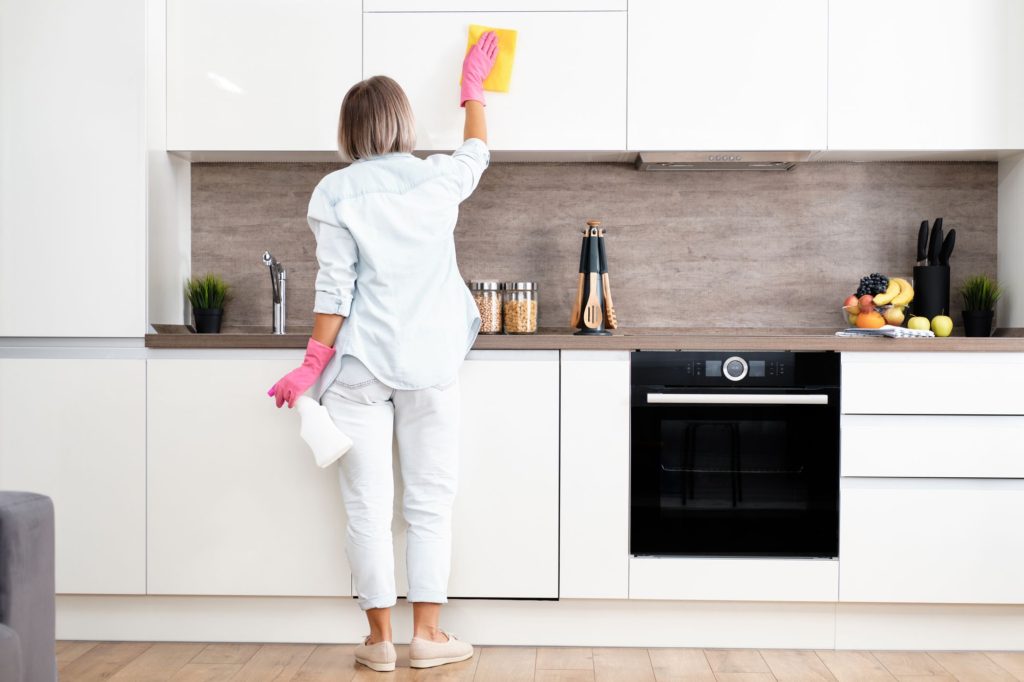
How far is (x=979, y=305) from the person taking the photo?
288 centimetres

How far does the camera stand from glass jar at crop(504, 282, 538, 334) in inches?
105

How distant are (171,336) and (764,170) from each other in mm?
1945

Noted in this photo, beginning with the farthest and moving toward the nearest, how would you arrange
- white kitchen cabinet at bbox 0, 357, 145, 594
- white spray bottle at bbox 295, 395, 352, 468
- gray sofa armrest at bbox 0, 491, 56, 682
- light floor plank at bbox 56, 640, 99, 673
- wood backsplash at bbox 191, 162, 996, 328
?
wood backsplash at bbox 191, 162, 996, 328
white kitchen cabinet at bbox 0, 357, 145, 594
light floor plank at bbox 56, 640, 99, 673
white spray bottle at bbox 295, 395, 352, 468
gray sofa armrest at bbox 0, 491, 56, 682

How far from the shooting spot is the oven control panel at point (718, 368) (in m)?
2.43

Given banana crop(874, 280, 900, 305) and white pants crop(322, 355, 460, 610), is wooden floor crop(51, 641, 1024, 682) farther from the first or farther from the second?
banana crop(874, 280, 900, 305)

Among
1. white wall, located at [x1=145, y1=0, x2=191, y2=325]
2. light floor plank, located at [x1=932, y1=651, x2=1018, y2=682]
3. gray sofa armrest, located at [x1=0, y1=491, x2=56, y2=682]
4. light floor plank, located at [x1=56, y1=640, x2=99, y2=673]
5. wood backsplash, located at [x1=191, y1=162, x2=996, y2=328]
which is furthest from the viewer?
wood backsplash, located at [x1=191, y1=162, x2=996, y2=328]

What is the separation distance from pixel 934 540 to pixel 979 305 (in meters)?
0.89

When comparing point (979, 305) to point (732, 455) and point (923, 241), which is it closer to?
point (923, 241)

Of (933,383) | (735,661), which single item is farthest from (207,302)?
(933,383)

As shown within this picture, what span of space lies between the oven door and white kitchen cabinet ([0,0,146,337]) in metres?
1.48

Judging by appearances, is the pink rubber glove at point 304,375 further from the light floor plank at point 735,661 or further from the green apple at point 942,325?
the green apple at point 942,325

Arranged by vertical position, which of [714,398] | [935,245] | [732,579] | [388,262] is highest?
[935,245]

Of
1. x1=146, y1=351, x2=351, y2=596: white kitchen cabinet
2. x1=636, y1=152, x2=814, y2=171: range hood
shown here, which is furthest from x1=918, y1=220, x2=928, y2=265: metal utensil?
x1=146, y1=351, x2=351, y2=596: white kitchen cabinet

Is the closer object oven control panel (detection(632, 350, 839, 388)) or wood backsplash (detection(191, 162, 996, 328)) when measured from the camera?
oven control panel (detection(632, 350, 839, 388))
